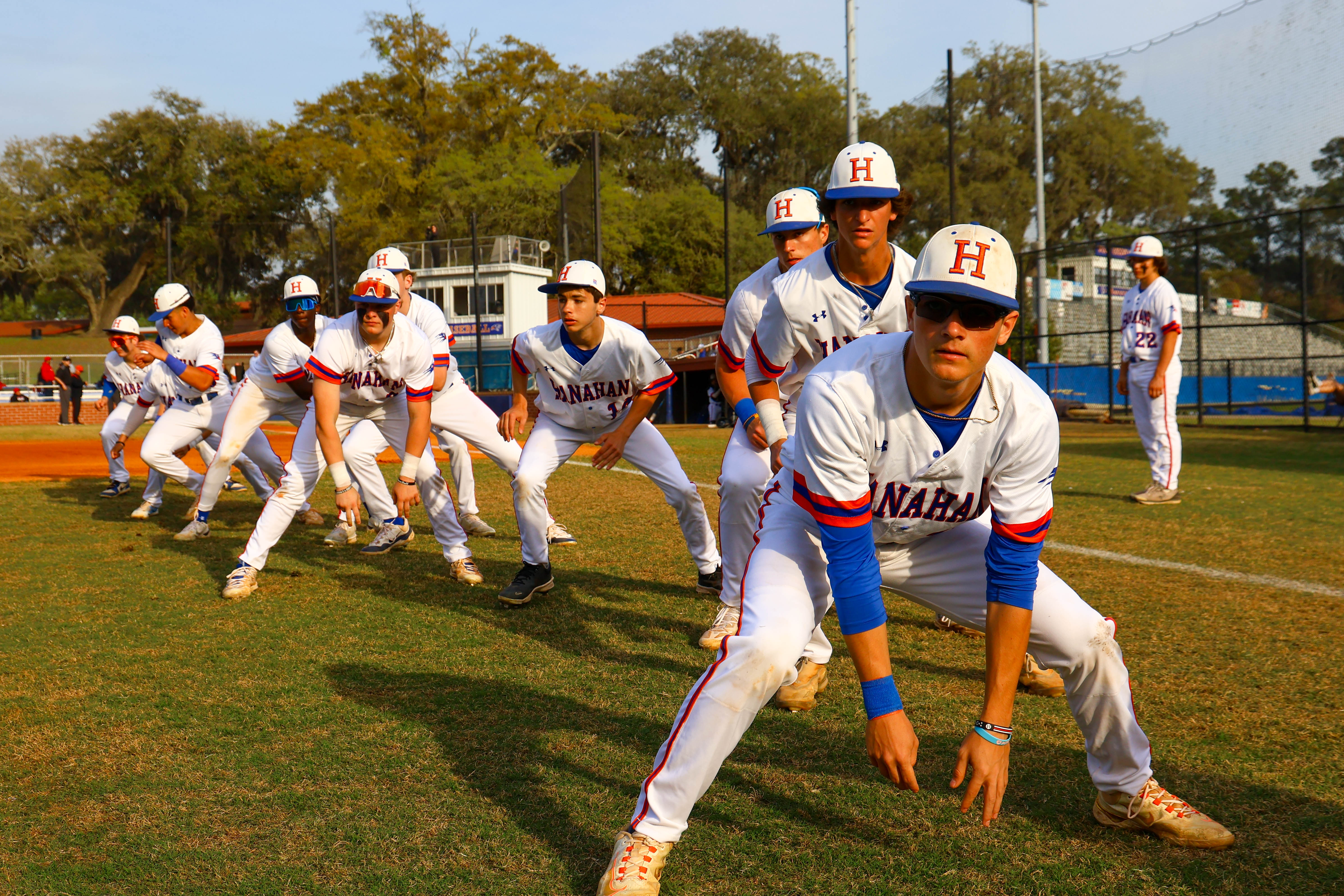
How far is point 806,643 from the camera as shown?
A: 301 centimetres

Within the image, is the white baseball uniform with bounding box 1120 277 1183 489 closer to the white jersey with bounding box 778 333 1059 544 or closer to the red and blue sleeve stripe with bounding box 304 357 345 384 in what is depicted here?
the red and blue sleeve stripe with bounding box 304 357 345 384

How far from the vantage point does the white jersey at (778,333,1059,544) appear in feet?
9.45

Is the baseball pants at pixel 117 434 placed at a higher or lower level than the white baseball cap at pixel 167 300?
lower

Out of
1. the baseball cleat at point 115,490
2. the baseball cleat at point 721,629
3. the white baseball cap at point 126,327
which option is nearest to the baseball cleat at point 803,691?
the baseball cleat at point 721,629

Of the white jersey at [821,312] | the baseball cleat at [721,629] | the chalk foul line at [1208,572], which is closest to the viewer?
the white jersey at [821,312]

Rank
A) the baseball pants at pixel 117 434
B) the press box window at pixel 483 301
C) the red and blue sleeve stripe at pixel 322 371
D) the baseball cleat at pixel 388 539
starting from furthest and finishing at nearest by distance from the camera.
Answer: the press box window at pixel 483 301
the baseball pants at pixel 117 434
the baseball cleat at pixel 388 539
the red and blue sleeve stripe at pixel 322 371

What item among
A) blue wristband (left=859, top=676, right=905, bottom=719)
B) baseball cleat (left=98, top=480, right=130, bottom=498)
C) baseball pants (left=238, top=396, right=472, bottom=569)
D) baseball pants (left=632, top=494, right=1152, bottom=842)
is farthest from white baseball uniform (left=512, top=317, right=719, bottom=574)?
baseball cleat (left=98, top=480, right=130, bottom=498)

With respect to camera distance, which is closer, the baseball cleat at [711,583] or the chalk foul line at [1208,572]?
the chalk foul line at [1208,572]

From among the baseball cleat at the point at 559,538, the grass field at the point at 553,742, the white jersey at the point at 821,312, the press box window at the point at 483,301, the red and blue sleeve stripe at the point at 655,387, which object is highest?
the press box window at the point at 483,301

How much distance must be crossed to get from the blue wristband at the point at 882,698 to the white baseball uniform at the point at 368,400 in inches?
189

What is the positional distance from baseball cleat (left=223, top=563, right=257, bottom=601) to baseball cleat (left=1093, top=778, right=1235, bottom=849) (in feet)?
17.9

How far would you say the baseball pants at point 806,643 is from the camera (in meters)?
2.84

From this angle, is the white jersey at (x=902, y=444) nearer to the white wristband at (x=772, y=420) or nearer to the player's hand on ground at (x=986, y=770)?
the player's hand on ground at (x=986, y=770)

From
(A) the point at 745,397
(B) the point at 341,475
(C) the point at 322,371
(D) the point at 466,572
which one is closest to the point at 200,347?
(C) the point at 322,371
